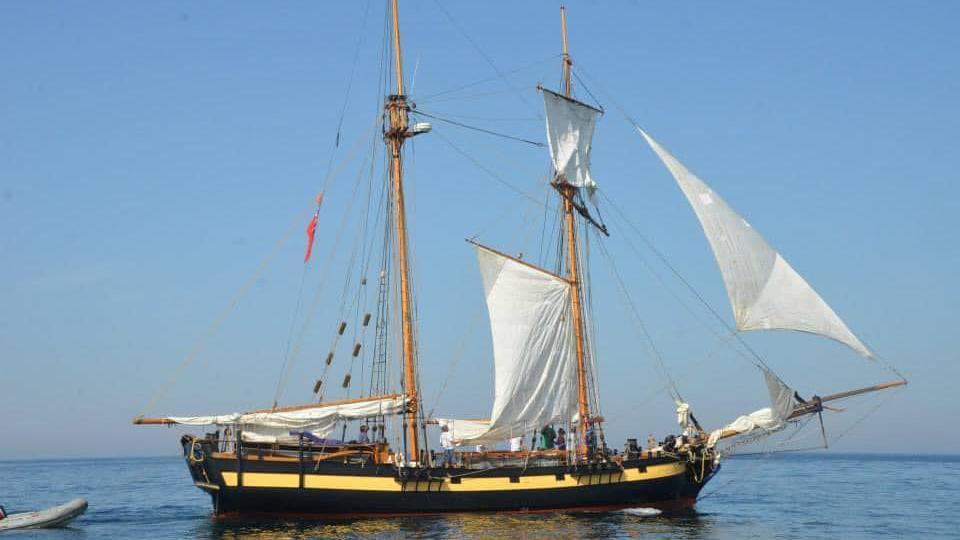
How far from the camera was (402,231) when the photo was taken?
43562 mm

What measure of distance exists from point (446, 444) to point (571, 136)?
17.2 m

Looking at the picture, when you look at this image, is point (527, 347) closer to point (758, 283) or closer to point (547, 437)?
point (547, 437)

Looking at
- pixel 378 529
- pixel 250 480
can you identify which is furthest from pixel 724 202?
pixel 250 480

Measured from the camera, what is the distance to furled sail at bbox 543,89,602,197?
49.1m

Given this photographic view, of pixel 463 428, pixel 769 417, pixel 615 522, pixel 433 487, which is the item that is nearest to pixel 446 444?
pixel 463 428

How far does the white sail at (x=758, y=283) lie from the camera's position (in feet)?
132

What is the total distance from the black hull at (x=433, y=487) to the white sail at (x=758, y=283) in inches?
305

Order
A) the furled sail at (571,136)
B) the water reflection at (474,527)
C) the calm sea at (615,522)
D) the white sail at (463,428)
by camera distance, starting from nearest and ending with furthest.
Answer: the water reflection at (474,527), the calm sea at (615,522), the white sail at (463,428), the furled sail at (571,136)

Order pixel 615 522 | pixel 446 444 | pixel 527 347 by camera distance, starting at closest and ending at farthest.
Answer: pixel 615 522 → pixel 446 444 → pixel 527 347

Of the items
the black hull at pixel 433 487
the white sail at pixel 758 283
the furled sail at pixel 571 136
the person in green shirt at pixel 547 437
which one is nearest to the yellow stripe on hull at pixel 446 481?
the black hull at pixel 433 487

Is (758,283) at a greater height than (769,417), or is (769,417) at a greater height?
(758,283)

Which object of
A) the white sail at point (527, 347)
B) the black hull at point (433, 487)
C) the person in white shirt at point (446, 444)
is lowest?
the black hull at point (433, 487)

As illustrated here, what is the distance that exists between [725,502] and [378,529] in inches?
1030

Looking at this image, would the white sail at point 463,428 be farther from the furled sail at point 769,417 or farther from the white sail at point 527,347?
the furled sail at point 769,417
